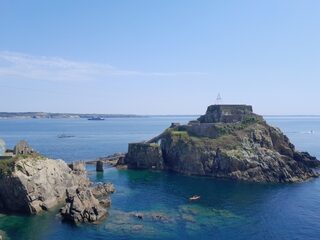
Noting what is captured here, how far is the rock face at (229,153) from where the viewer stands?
119812 mm

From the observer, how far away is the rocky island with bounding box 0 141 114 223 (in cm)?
7588

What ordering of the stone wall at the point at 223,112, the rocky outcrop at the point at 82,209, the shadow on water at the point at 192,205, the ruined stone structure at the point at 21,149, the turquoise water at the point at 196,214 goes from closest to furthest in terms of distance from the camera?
1. the turquoise water at the point at 196,214
2. the shadow on water at the point at 192,205
3. the rocky outcrop at the point at 82,209
4. the ruined stone structure at the point at 21,149
5. the stone wall at the point at 223,112

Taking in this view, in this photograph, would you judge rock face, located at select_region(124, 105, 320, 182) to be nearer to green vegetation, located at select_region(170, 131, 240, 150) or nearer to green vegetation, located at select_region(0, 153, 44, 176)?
green vegetation, located at select_region(170, 131, 240, 150)

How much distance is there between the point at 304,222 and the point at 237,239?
18.2 metres

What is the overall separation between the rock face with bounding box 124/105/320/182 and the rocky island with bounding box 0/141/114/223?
48738 mm

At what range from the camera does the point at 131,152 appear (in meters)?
140

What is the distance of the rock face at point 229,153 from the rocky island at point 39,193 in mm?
48738

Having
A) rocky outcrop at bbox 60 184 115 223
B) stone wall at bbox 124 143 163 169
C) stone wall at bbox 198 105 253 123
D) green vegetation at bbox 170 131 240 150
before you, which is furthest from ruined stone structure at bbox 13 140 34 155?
stone wall at bbox 198 105 253 123

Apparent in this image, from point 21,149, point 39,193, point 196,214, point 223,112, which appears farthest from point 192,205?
point 223,112

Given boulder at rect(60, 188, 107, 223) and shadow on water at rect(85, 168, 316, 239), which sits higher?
boulder at rect(60, 188, 107, 223)

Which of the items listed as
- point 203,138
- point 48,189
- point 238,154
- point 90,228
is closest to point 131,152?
point 203,138

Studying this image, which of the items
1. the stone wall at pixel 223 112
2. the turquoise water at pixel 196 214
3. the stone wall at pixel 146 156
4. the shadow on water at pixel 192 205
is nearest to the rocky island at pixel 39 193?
the turquoise water at pixel 196 214

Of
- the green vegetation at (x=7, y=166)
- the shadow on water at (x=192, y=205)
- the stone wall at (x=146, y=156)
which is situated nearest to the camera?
the shadow on water at (x=192, y=205)

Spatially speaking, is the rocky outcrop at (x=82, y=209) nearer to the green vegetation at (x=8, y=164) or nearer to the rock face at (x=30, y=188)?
the rock face at (x=30, y=188)
